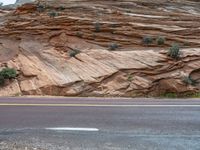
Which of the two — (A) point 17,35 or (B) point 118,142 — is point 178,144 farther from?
(A) point 17,35

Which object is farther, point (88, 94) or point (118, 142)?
point (88, 94)

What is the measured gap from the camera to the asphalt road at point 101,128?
22.4 feet

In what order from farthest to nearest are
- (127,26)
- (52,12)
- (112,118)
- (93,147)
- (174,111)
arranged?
(52,12) < (127,26) < (174,111) < (112,118) < (93,147)

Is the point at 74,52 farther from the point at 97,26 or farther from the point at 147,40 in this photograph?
the point at 147,40

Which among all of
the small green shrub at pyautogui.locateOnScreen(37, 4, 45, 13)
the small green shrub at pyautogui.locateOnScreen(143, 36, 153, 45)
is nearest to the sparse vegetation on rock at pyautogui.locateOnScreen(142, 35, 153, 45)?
the small green shrub at pyautogui.locateOnScreen(143, 36, 153, 45)

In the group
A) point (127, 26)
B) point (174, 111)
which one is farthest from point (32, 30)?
point (174, 111)

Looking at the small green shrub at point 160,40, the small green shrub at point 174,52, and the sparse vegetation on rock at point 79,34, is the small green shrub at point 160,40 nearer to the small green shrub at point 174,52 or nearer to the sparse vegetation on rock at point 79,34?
the small green shrub at point 174,52

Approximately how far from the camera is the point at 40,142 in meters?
7.01

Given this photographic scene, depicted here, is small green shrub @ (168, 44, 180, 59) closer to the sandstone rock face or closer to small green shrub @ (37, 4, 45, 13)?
the sandstone rock face

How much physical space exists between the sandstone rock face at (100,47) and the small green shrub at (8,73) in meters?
0.38

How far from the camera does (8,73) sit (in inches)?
845

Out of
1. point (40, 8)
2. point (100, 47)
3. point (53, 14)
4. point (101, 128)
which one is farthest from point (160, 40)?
point (101, 128)

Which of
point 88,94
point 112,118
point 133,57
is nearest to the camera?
point 112,118

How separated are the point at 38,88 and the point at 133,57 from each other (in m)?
4.99
